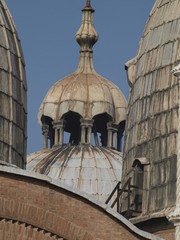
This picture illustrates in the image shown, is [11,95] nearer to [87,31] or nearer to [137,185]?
[137,185]

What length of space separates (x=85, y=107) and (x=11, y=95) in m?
20.7

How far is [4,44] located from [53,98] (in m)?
20.1

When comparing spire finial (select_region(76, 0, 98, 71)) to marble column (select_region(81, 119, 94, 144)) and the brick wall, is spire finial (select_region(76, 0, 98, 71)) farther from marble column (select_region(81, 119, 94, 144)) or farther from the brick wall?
the brick wall

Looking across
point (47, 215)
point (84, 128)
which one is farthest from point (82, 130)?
Answer: point (47, 215)

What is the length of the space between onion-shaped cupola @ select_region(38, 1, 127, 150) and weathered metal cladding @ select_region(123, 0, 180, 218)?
18291 millimetres

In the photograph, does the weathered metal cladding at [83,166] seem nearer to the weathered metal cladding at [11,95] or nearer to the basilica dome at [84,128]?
the basilica dome at [84,128]

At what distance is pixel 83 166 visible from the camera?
82.2 metres

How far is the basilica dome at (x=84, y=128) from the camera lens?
266ft

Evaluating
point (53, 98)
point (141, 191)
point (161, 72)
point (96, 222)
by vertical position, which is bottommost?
point (96, 222)

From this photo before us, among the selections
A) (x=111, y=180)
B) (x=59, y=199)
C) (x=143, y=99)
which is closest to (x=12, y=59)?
(x=143, y=99)

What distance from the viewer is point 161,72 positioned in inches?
2350

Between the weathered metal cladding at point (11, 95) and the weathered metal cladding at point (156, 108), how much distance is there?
12.6 feet

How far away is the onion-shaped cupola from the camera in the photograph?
8119 centimetres

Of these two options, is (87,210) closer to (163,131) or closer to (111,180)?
(163,131)
